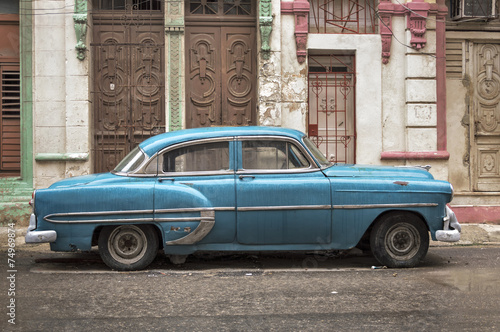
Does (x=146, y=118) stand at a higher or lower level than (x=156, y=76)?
lower

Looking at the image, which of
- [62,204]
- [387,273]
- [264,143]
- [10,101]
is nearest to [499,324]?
[387,273]

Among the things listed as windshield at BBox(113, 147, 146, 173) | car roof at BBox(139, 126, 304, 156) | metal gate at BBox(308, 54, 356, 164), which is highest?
metal gate at BBox(308, 54, 356, 164)

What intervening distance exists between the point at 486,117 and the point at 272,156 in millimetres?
6833

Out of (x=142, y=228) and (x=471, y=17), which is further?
(x=471, y=17)

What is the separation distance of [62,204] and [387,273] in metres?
3.69

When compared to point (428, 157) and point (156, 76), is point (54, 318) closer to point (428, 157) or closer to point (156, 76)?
point (156, 76)

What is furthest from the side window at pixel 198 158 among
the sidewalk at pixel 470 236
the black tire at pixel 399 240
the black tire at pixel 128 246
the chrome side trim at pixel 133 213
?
the sidewalk at pixel 470 236

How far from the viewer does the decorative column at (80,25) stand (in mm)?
11461

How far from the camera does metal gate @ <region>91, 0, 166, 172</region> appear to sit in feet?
39.0

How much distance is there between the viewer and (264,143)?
7.46 metres

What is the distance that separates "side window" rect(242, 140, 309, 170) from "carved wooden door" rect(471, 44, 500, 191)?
6.41 meters

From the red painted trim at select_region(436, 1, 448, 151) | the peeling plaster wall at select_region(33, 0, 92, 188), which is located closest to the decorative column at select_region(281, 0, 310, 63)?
the red painted trim at select_region(436, 1, 448, 151)

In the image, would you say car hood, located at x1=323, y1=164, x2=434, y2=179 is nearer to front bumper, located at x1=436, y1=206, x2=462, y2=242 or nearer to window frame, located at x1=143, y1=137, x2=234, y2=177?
front bumper, located at x1=436, y1=206, x2=462, y2=242

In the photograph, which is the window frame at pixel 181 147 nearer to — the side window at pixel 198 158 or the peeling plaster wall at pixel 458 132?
the side window at pixel 198 158
